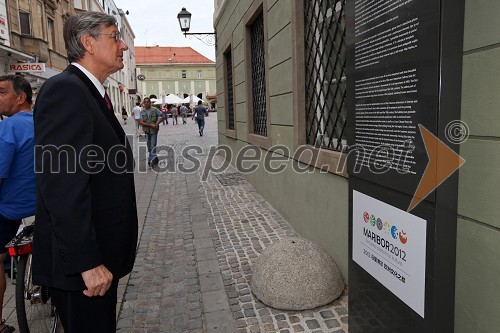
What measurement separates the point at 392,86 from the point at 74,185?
1536mm

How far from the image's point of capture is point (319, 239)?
440cm

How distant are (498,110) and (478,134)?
0.15m

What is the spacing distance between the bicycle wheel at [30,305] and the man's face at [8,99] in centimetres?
106

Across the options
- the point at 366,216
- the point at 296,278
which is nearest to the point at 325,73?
the point at 296,278

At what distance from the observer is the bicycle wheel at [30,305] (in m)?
2.62

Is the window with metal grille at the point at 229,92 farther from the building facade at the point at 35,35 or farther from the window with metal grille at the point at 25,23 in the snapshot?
the window with metal grille at the point at 25,23

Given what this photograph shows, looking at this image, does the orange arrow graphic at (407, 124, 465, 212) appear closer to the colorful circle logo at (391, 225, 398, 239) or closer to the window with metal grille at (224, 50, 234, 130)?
the colorful circle logo at (391, 225, 398, 239)

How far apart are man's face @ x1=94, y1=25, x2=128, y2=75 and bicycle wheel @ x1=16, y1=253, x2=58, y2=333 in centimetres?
154

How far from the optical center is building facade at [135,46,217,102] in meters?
81.2

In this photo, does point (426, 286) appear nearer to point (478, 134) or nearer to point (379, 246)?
point (379, 246)

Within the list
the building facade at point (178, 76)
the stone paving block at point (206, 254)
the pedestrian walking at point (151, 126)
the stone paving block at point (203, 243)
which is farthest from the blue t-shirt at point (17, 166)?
the building facade at point (178, 76)

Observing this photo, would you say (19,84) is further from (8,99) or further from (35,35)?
(35,35)

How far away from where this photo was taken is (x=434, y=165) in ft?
5.84

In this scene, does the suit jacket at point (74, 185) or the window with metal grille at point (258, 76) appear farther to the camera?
the window with metal grille at point (258, 76)
